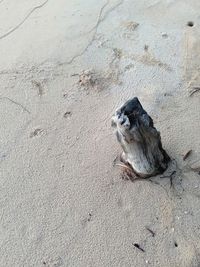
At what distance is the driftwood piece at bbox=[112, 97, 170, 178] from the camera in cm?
188

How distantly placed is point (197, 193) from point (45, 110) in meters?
0.92

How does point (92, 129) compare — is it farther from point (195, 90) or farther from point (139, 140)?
point (195, 90)

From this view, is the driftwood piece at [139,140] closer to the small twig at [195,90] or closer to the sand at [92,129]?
the sand at [92,129]

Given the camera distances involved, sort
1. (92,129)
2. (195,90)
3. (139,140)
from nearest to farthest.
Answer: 1. (139,140)
2. (92,129)
3. (195,90)

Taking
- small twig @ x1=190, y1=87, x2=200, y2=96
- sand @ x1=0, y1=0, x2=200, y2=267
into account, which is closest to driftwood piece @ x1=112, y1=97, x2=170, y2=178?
sand @ x1=0, y1=0, x2=200, y2=267

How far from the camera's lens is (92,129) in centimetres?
238

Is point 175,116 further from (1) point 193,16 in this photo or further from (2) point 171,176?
(1) point 193,16

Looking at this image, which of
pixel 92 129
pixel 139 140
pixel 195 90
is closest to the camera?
pixel 139 140

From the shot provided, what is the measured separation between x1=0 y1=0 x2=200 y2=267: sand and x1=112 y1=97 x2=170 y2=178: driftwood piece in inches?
3.1

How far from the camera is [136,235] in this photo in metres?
1.99

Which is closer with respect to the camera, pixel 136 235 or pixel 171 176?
pixel 136 235

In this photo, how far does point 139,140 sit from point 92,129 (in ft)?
1.52

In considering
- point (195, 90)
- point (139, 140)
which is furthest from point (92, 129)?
point (195, 90)

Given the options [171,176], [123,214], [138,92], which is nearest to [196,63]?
[138,92]
